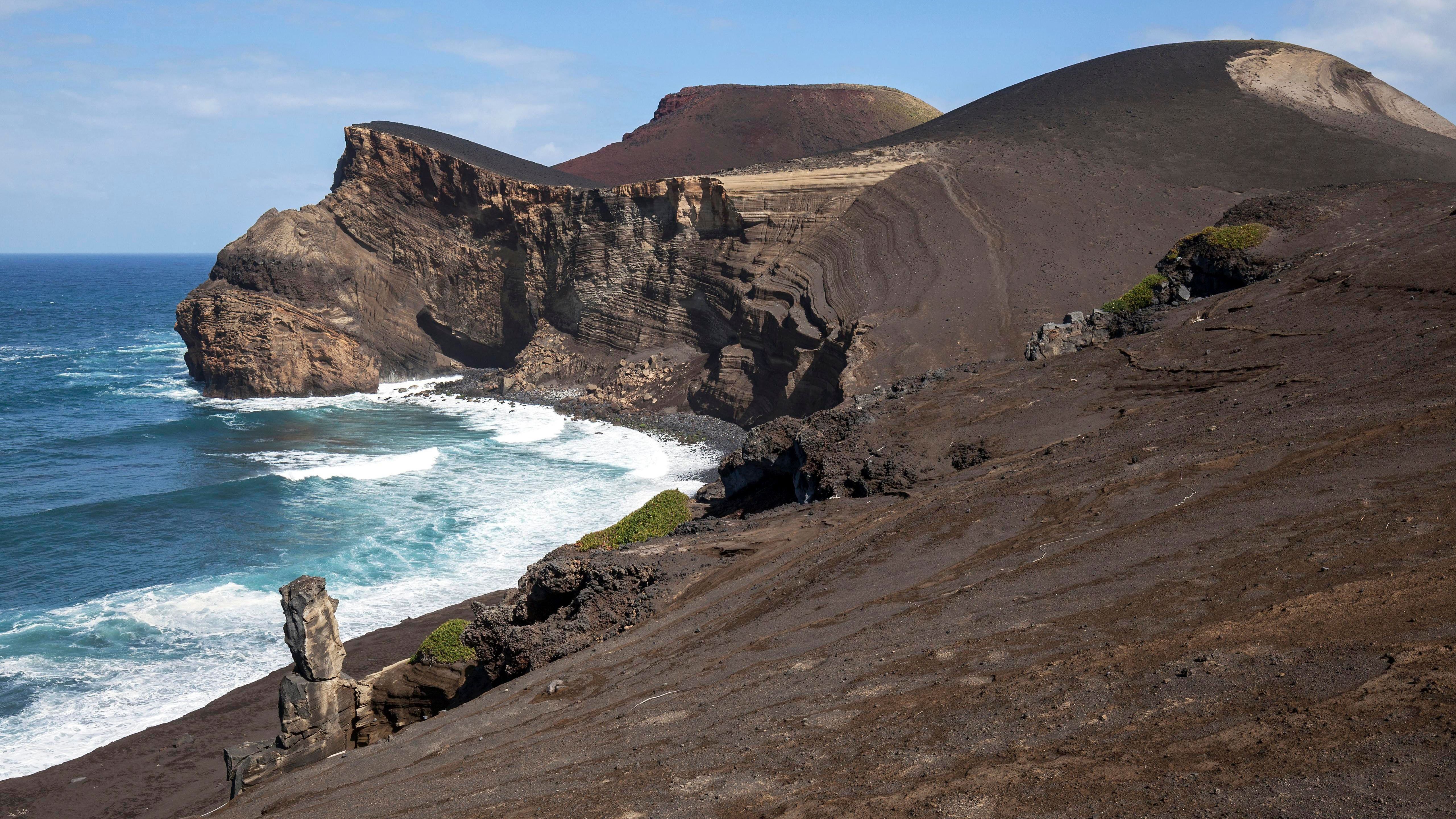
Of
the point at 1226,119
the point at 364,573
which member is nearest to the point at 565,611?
the point at 364,573

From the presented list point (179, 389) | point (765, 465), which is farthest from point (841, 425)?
point (179, 389)

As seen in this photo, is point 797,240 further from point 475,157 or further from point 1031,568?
point 1031,568

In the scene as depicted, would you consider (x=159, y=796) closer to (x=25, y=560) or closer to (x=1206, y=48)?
(x=25, y=560)

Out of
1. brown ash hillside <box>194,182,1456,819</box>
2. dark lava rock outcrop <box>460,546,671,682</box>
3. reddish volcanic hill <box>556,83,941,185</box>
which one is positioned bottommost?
dark lava rock outcrop <box>460,546,671,682</box>

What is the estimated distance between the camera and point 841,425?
17.9 metres

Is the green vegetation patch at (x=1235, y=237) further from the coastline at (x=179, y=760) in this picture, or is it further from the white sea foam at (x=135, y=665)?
the white sea foam at (x=135, y=665)

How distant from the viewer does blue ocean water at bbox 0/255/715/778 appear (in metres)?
20.9

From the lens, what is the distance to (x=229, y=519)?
3034 cm

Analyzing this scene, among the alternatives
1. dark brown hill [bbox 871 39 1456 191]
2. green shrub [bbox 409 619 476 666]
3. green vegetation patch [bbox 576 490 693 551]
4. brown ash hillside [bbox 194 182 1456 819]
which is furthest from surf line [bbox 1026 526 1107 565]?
dark brown hill [bbox 871 39 1456 191]

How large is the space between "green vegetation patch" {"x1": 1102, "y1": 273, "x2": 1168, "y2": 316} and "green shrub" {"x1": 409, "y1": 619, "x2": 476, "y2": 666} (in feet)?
63.4

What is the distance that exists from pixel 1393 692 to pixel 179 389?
59.0 metres

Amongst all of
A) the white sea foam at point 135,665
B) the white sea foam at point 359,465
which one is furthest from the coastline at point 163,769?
the white sea foam at point 359,465

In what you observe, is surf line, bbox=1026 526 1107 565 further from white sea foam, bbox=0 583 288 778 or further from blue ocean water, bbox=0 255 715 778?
white sea foam, bbox=0 583 288 778

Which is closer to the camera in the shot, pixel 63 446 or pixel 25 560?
pixel 25 560
